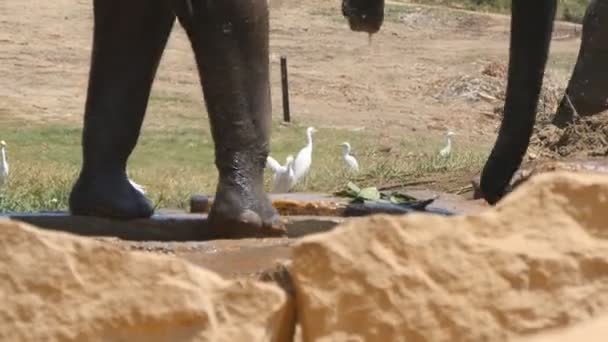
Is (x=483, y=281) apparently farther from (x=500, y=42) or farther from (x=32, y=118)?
(x=500, y=42)

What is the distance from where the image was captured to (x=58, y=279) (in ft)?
11.4

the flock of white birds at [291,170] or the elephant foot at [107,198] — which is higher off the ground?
the elephant foot at [107,198]

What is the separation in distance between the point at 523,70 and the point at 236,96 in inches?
38.6

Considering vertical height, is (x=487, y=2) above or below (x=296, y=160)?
below

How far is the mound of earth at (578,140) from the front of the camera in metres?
11.1

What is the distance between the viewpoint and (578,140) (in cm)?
1132

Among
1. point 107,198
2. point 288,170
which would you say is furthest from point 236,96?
point 288,170

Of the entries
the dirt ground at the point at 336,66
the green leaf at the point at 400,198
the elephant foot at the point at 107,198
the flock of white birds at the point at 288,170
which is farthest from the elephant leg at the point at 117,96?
the dirt ground at the point at 336,66

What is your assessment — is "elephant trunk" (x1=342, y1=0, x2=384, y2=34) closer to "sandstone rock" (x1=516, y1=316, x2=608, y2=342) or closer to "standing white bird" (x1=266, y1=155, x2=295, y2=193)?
"sandstone rock" (x1=516, y1=316, x2=608, y2=342)

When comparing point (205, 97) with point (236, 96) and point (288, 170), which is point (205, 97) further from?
point (288, 170)

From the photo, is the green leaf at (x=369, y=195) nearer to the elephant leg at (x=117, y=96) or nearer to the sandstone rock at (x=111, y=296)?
the elephant leg at (x=117, y=96)

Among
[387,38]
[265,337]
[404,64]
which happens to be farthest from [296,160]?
[387,38]

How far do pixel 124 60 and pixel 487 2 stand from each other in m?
35.2

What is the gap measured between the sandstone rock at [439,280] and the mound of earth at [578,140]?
24.1ft
